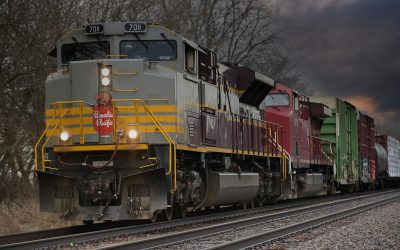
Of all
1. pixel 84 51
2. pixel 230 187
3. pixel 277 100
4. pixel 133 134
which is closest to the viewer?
pixel 133 134

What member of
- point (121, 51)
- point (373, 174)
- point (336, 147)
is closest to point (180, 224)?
point (121, 51)

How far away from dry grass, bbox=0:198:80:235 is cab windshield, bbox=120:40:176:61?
4.37m

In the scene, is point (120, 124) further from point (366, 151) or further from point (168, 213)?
point (366, 151)

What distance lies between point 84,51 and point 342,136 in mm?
16436

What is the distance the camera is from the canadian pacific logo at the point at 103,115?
1083cm

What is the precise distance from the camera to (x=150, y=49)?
11.6m

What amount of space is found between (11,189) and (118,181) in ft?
15.9

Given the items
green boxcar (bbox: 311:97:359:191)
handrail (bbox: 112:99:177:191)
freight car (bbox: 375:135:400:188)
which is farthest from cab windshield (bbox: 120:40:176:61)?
freight car (bbox: 375:135:400:188)

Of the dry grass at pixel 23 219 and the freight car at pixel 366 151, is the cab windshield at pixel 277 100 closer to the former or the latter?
the dry grass at pixel 23 219

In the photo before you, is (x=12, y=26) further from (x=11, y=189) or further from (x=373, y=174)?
(x=373, y=174)

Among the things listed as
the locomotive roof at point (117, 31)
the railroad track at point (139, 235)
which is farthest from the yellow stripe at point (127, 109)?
the railroad track at point (139, 235)

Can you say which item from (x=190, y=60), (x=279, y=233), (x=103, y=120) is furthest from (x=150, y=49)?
(x=279, y=233)

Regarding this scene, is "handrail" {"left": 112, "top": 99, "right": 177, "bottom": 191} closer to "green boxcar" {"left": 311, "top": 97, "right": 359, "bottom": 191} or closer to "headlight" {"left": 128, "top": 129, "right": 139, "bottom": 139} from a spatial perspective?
"headlight" {"left": 128, "top": 129, "right": 139, "bottom": 139}

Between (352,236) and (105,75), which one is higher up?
(105,75)
